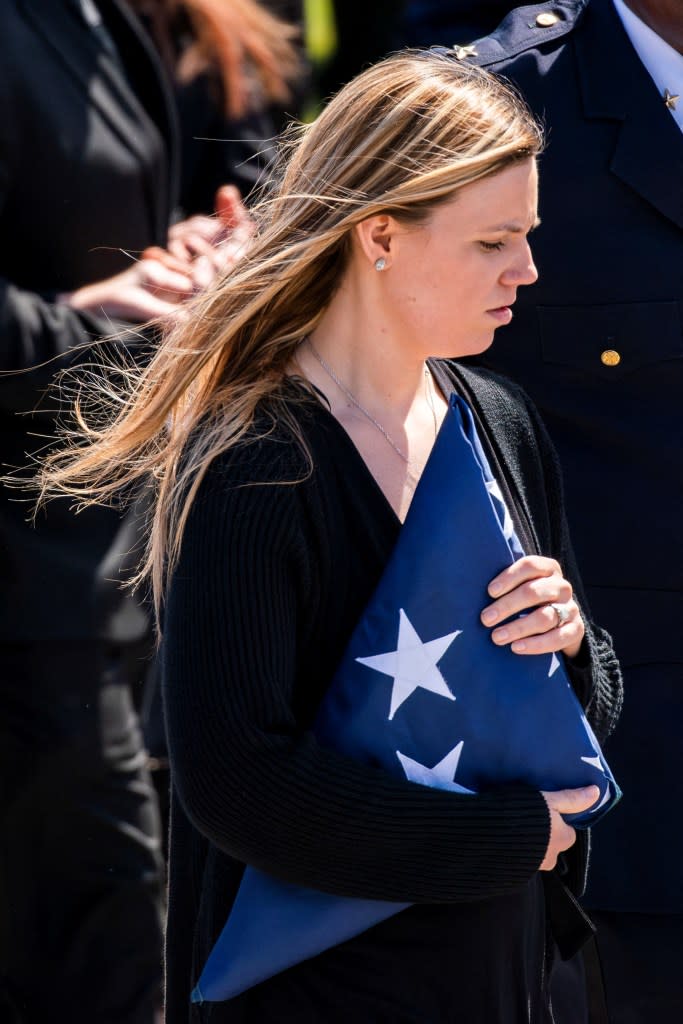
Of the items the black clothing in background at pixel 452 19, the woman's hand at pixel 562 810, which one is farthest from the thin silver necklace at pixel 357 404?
the black clothing in background at pixel 452 19

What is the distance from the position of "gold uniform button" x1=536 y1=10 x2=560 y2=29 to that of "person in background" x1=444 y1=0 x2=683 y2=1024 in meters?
0.09

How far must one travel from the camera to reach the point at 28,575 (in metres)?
2.87

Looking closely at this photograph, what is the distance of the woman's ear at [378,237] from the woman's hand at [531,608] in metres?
0.39

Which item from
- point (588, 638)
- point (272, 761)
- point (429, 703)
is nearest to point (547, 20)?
point (588, 638)

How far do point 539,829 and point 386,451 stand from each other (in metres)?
0.47

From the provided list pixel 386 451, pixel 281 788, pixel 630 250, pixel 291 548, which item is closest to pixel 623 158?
pixel 630 250

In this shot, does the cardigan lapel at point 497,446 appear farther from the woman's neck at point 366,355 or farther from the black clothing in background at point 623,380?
the black clothing in background at point 623,380

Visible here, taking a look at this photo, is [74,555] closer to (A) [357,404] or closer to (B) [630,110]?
(A) [357,404]

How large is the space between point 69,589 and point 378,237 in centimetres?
113

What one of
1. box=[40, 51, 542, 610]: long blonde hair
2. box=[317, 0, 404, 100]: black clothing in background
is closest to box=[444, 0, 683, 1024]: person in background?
box=[40, 51, 542, 610]: long blonde hair

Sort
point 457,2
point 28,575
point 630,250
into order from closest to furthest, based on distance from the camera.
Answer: point 630,250 → point 28,575 → point 457,2

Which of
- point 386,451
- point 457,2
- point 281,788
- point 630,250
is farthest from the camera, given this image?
point 457,2

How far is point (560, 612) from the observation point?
1950 mm

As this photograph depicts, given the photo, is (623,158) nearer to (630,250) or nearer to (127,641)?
(630,250)
